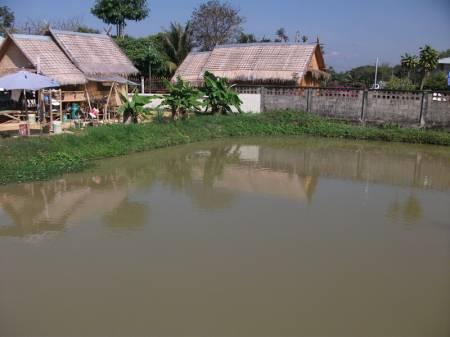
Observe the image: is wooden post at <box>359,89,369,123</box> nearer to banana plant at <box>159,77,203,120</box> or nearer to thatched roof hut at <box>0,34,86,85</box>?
banana plant at <box>159,77,203,120</box>

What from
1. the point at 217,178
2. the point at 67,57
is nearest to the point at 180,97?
the point at 67,57

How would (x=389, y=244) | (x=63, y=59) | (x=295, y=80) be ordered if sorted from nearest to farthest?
(x=389, y=244), (x=63, y=59), (x=295, y=80)

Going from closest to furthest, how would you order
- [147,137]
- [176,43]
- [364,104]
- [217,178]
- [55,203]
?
[55,203] → [217,178] → [147,137] → [364,104] → [176,43]

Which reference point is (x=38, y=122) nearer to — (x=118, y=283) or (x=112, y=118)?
(x=112, y=118)

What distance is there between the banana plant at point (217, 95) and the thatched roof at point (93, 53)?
2.46 metres

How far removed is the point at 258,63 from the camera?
17797 millimetres

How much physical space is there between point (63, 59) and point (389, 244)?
10.6 meters

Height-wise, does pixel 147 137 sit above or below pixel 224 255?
above

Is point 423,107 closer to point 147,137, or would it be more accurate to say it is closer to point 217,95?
point 217,95

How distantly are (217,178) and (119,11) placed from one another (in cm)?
1568

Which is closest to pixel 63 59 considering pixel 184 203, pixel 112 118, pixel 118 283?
pixel 112 118

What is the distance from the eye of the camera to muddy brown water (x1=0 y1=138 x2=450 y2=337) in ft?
12.9

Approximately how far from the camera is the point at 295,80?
663 inches

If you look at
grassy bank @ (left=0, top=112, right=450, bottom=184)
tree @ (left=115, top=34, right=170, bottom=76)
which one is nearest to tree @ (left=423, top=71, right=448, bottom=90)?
grassy bank @ (left=0, top=112, right=450, bottom=184)
